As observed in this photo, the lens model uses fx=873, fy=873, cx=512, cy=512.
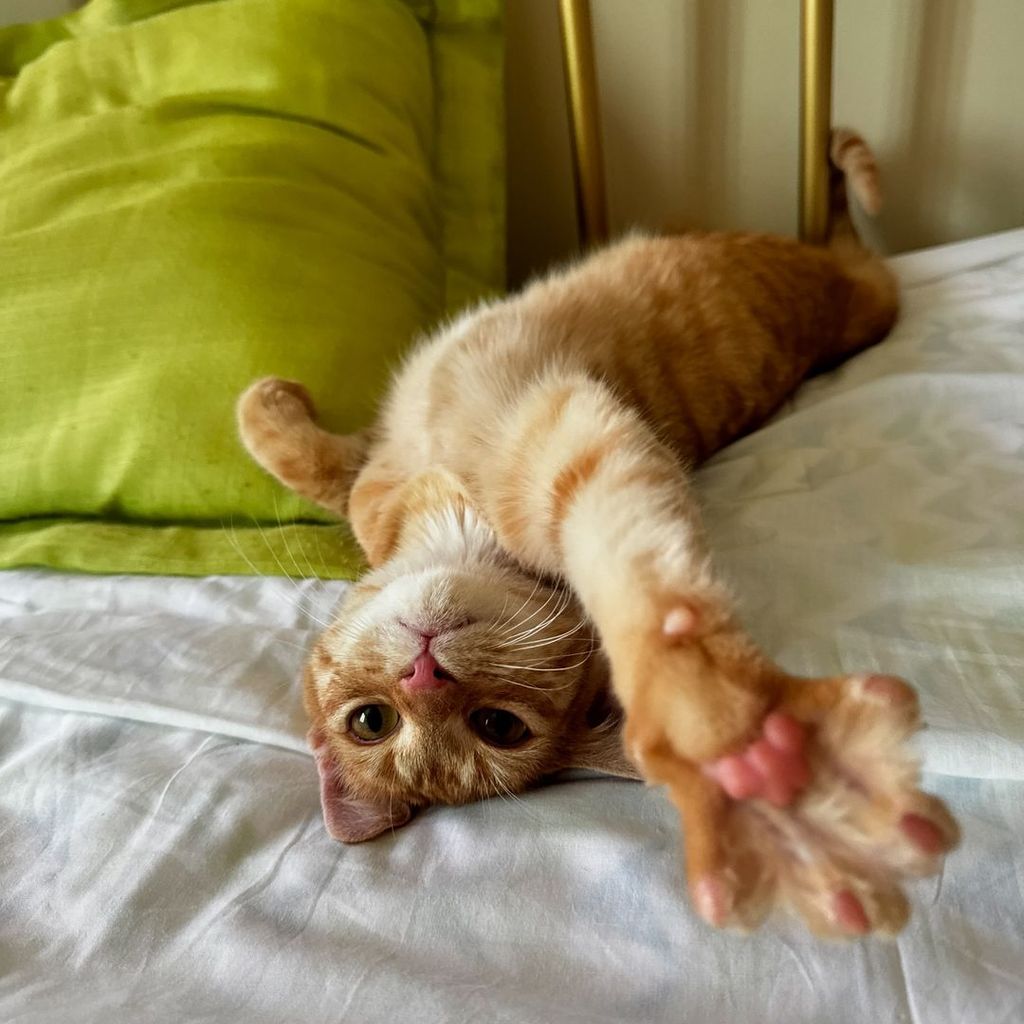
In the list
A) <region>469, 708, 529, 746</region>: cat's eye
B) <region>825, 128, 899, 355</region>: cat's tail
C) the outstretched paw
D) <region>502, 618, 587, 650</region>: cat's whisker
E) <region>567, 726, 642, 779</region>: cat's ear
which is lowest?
<region>469, 708, 529, 746</region>: cat's eye

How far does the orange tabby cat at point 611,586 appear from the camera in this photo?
A: 1.45 ft

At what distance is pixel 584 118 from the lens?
1.43 meters

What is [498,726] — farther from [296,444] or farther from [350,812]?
[296,444]

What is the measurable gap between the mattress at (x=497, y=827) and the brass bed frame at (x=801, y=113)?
607 millimetres

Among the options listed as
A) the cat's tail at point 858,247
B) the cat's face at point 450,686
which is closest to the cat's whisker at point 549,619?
the cat's face at point 450,686

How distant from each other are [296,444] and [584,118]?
2.54 feet

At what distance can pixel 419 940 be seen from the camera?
59 centimetres

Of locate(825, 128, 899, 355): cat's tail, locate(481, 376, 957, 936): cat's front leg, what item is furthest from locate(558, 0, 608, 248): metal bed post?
locate(481, 376, 957, 936): cat's front leg

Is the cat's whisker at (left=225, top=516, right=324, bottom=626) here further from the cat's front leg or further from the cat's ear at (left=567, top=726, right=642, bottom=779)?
the cat's front leg

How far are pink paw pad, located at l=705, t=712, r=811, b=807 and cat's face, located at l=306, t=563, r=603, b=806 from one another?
0.36 metres

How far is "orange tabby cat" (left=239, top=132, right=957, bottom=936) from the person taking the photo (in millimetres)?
443

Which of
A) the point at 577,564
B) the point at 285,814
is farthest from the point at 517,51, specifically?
the point at 285,814

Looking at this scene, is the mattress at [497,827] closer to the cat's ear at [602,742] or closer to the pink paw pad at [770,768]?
the cat's ear at [602,742]

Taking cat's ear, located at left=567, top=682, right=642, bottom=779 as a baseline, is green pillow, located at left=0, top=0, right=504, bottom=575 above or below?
above
